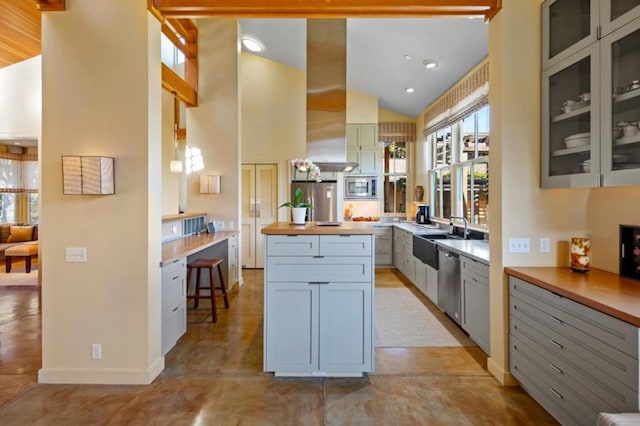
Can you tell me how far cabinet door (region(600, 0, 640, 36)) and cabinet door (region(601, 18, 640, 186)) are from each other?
37 mm

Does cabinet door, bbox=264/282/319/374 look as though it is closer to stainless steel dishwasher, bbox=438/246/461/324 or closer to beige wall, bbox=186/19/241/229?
stainless steel dishwasher, bbox=438/246/461/324

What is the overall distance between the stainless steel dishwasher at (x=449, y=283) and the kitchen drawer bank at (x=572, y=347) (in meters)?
1.12

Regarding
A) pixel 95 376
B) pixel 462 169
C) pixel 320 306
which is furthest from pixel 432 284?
pixel 95 376

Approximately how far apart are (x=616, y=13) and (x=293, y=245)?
2.54 metres

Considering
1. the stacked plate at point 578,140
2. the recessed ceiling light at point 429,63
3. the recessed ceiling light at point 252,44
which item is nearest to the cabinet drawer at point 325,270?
the stacked plate at point 578,140

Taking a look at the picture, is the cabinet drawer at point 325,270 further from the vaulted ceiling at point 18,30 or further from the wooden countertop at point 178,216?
the vaulted ceiling at point 18,30

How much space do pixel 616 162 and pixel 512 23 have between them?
4.42 feet

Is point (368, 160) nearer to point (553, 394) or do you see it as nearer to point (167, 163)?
point (167, 163)

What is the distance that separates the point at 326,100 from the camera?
3.82m

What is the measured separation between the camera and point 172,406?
235cm

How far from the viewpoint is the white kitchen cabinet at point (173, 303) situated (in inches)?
120

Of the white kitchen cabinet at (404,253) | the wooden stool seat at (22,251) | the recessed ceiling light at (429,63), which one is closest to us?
the recessed ceiling light at (429,63)

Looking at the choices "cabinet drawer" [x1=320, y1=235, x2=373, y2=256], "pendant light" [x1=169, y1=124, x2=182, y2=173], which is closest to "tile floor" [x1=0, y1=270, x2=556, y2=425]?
"cabinet drawer" [x1=320, y1=235, x2=373, y2=256]

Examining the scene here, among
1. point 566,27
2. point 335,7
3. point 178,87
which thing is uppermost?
point 178,87
